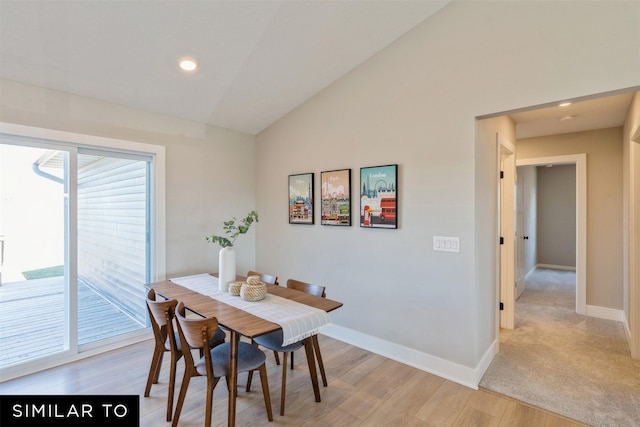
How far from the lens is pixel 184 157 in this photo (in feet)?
11.3

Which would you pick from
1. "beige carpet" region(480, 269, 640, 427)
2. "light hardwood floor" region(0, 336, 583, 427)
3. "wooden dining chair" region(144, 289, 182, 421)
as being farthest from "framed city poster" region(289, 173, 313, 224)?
"beige carpet" region(480, 269, 640, 427)

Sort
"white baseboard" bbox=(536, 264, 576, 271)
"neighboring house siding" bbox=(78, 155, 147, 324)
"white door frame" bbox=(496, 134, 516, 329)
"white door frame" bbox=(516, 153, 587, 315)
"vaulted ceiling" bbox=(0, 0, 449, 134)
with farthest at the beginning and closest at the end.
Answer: "white baseboard" bbox=(536, 264, 576, 271), "white door frame" bbox=(516, 153, 587, 315), "white door frame" bbox=(496, 134, 516, 329), "neighboring house siding" bbox=(78, 155, 147, 324), "vaulted ceiling" bbox=(0, 0, 449, 134)

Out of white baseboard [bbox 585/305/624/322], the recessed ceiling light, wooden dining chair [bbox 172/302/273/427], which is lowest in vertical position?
white baseboard [bbox 585/305/624/322]

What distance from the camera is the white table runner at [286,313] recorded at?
5.95ft

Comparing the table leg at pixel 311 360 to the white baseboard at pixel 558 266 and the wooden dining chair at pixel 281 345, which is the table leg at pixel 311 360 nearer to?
the wooden dining chair at pixel 281 345

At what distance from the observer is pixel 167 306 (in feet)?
6.26

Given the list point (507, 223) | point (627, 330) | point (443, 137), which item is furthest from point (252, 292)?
point (627, 330)

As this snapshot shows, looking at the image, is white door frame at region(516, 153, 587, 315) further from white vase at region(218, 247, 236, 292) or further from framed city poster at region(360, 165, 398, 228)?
white vase at region(218, 247, 236, 292)

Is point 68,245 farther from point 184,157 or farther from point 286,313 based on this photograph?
point 286,313

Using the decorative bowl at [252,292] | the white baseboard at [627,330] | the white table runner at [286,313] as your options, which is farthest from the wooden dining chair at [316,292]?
the white baseboard at [627,330]

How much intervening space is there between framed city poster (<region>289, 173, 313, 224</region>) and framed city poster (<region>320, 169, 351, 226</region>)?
0.18 metres

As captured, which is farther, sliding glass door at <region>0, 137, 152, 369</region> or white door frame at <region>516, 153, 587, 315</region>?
white door frame at <region>516, 153, 587, 315</region>

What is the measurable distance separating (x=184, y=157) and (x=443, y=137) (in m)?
2.69

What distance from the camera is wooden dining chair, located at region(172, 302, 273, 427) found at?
65.2 inches
